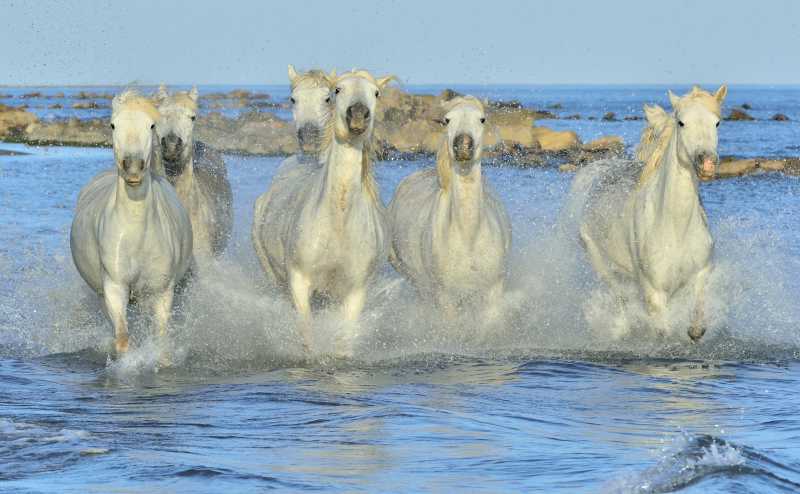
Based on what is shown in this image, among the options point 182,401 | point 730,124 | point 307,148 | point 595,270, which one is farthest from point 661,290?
point 730,124

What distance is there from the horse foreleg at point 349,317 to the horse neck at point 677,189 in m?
2.32

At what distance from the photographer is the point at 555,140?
114ft

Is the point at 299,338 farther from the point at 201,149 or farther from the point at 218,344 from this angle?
the point at 201,149

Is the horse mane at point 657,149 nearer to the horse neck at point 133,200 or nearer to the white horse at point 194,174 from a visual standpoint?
the white horse at point 194,174

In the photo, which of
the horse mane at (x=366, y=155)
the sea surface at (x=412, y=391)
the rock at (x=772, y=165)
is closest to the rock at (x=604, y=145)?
the rock at (x=772, y=165)

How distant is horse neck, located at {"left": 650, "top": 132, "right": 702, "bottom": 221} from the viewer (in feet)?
31.7

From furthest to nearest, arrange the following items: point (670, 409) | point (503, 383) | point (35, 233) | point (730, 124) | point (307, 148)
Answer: point (730, 124)
point (35, 233)
point (307, 148)
point (503, 383)
point (670, 409)

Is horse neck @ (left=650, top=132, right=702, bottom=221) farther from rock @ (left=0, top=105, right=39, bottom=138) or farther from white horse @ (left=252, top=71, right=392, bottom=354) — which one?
rock @ (left=0, top=105, right=39, bottom=138)

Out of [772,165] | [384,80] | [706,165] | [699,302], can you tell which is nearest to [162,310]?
[384,80]

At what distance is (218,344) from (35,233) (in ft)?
27.2

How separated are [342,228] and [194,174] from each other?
2.38 meters

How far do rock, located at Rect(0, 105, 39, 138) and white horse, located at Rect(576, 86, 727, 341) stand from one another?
33130 millimetres

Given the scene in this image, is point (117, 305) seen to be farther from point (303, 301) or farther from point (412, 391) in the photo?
point (412, 391)

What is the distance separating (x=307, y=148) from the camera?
1086 cm
